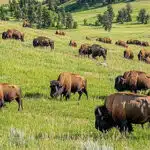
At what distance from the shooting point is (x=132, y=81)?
2297 cm

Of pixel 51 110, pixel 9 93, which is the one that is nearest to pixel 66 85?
pixel 51 110

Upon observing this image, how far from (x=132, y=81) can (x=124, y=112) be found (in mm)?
10918

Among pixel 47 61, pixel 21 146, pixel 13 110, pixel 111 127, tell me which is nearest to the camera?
pixel 21 146

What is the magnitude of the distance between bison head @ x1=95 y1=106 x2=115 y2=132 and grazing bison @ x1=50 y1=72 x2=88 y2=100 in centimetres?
815

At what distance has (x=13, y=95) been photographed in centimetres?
1866

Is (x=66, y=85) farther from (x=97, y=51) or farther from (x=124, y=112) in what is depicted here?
(x=97, y=51)

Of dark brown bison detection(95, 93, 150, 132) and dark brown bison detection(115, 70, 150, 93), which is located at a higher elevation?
dark brown bison detection(95, 93, 150, 132)

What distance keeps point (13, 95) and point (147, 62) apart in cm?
2845

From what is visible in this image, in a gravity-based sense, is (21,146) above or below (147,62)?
above

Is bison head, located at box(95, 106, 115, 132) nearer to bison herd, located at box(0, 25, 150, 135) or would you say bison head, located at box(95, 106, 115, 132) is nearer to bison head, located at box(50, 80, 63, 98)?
bison herd, located at box(0, 25, 150, 135)

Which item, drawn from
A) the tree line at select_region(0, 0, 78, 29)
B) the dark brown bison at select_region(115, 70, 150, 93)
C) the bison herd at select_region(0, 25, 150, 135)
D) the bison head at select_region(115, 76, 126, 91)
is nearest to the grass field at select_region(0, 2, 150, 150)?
the bison herd at select_region(0, 25, 150, 135)

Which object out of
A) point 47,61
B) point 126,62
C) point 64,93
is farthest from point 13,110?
point 126,62

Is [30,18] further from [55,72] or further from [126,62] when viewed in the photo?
[55,72]

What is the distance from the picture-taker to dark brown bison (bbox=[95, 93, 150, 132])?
12125mm
